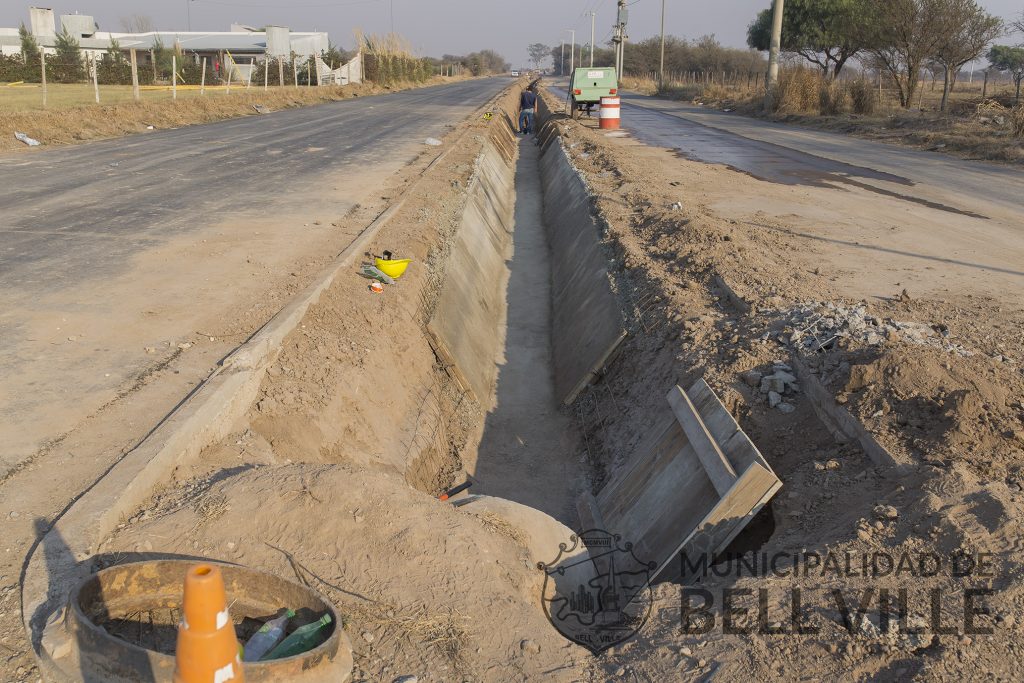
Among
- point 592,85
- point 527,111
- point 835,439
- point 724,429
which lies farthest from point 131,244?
point 527,111

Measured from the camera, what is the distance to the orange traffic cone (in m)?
2.50

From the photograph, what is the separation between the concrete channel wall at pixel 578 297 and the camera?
8.98 meters

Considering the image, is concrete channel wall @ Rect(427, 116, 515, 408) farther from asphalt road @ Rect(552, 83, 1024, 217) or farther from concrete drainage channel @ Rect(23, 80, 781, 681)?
asphalt road @ Rect(552, 83, 1024, 217)

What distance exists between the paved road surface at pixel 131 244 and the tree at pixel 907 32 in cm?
2132

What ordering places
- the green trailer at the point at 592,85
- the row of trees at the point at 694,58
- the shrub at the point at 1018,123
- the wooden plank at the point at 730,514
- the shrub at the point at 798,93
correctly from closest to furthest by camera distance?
the wooden plank at the point at 730,514 < the shrub at the point at 1018,123 < the green trailer at the point at 592,85 < the shrub at the point at 798,93 < the row of trees at the point at 694,58

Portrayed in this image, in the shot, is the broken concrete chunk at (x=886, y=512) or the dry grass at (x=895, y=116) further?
the dry grass at (x=895, y=116)

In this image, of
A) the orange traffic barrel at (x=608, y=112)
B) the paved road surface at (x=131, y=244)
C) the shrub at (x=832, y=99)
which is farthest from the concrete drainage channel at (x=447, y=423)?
the shrub at (x=832, y=99)

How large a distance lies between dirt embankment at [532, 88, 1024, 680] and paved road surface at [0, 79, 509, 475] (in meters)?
3.95

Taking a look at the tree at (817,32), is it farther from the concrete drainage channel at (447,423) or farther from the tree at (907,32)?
the concrete drainage channel at (447,423)

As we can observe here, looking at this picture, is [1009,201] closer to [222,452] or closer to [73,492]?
[222,452]

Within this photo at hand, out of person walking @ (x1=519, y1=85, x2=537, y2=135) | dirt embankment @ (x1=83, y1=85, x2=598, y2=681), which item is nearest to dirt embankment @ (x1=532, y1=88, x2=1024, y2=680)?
dirt embankment @ (x1=83, y1=85, x2=598, y2=681)

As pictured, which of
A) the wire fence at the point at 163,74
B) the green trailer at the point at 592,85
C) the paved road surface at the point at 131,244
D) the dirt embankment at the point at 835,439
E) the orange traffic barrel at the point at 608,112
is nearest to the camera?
the dirt embankment at the point at 835,439

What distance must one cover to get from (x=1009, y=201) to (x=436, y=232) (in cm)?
1027

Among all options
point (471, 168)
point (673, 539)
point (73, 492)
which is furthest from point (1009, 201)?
point (73, 492)
